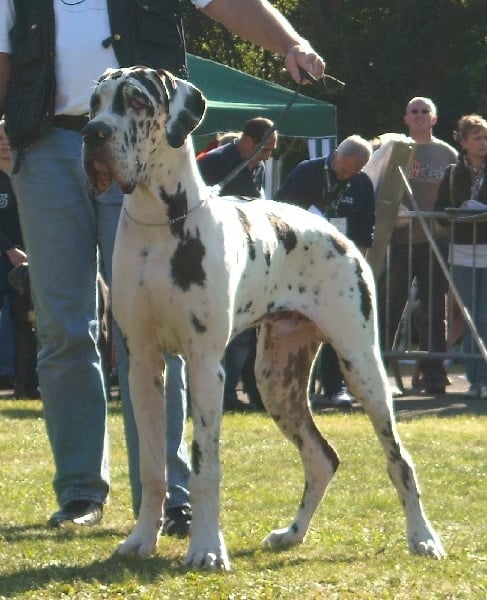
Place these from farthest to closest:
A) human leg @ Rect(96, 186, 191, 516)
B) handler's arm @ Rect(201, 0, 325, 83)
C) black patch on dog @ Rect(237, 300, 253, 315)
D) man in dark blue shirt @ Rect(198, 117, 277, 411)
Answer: man in dark blue shirt @ Rect(198, 117, 277, 411)
human leg @ Rect(96, 186, 191, 516)
handler's arm @ Rect(201, 0, 325, 83)
black patch on dog @ Rect(237, 300, 253, 315)

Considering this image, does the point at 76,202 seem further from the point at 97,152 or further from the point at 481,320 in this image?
the point at 481,320

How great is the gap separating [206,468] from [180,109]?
1.21 metres

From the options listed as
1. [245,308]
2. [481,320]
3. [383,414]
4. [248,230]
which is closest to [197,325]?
[245,308]

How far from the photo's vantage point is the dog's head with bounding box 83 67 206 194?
4.65 m

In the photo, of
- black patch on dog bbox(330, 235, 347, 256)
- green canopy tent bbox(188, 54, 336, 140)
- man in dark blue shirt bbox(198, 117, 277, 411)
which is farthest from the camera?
green canopy tent bbox(188, 54, 336, 140)

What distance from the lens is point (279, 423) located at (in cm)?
583

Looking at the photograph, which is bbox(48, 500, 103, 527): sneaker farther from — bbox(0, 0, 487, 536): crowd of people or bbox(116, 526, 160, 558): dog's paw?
bbox(116, 526, 160, 558): dog's paw

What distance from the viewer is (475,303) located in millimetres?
11766

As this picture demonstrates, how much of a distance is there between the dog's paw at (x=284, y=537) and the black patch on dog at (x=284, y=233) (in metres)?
1.09

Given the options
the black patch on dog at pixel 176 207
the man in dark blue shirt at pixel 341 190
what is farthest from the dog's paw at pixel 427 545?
the man in dark blue shirt at pixel 341 190

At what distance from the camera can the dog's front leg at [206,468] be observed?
4.93 m

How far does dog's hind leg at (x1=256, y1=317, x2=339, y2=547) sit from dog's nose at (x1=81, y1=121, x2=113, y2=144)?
4.53 feet

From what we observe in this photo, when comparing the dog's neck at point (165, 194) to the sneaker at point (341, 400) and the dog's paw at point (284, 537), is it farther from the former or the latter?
the sneaker at point (341, 400)

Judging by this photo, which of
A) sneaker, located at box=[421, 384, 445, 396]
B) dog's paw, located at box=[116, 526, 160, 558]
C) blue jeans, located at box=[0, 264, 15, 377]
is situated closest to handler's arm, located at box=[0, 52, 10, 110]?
dog's paw, located at box=[116, 526, 160, 558]
